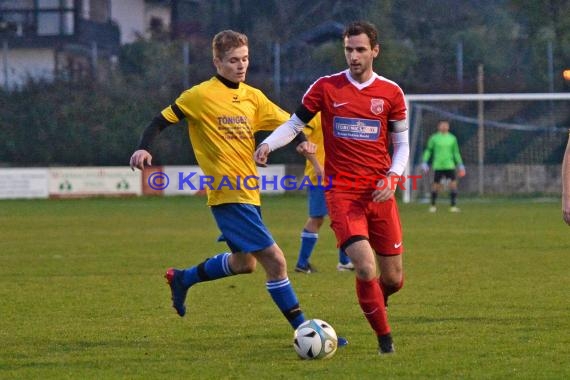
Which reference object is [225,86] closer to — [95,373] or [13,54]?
[95,373]

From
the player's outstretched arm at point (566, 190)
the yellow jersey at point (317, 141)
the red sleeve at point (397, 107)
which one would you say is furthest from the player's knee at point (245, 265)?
the yellow jersey at point (317, 141)

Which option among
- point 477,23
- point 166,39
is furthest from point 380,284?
point 477,23

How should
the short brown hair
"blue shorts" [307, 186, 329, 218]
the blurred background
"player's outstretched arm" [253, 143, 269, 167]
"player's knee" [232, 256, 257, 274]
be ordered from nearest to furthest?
"player's outstretched arm" [253, 143, 269, 167] < the short brown hair < "player's knee" [232, 256, 257, 274] < "blue shorts" [307, 186, 329, 218] < the blurred background

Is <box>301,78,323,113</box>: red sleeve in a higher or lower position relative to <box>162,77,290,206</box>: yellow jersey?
higher

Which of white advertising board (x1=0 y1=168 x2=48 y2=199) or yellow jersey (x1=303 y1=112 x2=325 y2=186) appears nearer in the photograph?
yellow jersey (x1=303 y1=112 x2=325 y2=186)

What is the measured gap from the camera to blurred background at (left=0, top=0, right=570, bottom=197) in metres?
34.6

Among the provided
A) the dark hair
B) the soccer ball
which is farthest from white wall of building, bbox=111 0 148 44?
the soccer ball

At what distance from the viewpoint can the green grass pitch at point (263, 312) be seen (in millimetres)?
7305

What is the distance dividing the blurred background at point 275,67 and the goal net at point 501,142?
0.05m

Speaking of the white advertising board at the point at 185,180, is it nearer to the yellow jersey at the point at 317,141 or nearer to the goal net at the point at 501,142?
the goal net at the point at 501,142

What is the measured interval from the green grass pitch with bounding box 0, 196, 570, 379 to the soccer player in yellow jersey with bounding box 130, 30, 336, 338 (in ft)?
1.83

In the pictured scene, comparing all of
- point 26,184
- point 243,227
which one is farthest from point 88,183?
point 243,227

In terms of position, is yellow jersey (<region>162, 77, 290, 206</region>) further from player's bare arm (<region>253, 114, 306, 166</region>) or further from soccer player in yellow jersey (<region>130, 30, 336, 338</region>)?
player's bare arm (<region>253, 114, 306, 166</region>)

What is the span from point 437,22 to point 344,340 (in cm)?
4149
